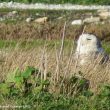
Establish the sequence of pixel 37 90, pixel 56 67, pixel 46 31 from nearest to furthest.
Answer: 1. pixel 37 90
2. pixel 56 67
3. pixel 46 31

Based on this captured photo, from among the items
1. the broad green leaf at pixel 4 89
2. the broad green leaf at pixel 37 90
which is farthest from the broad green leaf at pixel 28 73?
the broad green leaf at pixel 4 89

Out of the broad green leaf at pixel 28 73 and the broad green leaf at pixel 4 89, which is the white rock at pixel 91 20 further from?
the broad green leaf at pixel 4 89

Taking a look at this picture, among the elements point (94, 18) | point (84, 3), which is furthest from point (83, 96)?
point (84, 3)

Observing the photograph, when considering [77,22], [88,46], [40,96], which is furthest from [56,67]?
[77,22]

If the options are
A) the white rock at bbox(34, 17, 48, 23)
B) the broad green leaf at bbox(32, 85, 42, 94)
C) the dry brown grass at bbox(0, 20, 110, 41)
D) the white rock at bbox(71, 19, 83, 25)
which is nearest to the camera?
the broad green leaf at bbox(32, 85, 42, 94)

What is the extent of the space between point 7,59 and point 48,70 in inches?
46.5

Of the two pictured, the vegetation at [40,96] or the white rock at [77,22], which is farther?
the white rock at [77,22]

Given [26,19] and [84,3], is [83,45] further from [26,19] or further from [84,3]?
[84,3]

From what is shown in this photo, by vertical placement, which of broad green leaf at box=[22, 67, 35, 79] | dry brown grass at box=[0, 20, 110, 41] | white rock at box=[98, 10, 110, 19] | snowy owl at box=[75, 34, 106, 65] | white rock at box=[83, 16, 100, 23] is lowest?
white rock at box=[98, 10, 110, 19]

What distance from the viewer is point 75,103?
31.6 feet

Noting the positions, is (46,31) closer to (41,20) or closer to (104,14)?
(41,20)

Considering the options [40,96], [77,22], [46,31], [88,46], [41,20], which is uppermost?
[40,96]

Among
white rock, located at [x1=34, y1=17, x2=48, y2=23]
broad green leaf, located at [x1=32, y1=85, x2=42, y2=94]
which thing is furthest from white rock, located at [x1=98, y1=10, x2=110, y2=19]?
broad green leaf, located at [x1=32, y1=85, x2=42, y2=94]

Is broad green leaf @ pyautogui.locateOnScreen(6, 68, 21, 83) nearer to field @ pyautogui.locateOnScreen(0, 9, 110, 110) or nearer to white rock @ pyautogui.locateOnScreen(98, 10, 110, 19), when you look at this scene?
field @ pyautogui.locateOnScreen(0, 9, 110, 110)
